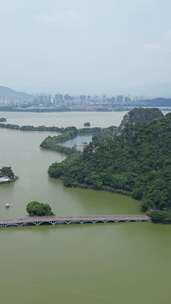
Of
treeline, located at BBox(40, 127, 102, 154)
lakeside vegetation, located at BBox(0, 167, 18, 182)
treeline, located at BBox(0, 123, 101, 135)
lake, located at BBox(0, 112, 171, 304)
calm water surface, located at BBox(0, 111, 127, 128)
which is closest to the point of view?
lake, located at BBox(0, 112, 171, 304)

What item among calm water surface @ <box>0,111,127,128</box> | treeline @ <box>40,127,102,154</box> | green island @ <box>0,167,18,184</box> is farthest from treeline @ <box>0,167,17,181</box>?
calm water surface @ <box>0,111,127,128</box>

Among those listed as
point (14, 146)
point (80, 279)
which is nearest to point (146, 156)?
point (80, 279)

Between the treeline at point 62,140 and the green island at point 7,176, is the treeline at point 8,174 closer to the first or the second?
the green island at point 7,176

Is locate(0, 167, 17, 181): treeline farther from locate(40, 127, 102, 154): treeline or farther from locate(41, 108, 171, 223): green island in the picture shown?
locate(40, 127, 102, 154): treeline

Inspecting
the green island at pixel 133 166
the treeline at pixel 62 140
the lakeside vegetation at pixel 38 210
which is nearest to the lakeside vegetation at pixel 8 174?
the green island at pixel 133 166

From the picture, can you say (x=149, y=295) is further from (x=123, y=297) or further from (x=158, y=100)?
(x=158, y=100)

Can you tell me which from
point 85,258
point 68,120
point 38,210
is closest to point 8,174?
point 38,210
